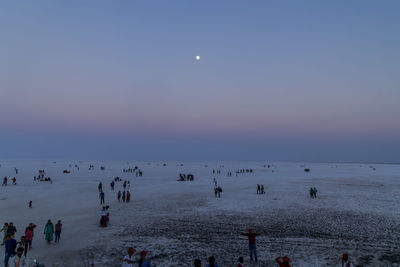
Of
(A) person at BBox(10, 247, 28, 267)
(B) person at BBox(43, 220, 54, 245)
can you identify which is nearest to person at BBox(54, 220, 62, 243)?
(B) person at BBox(43, 220, 54, 245)

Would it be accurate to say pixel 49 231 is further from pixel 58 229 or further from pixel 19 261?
pixel 19 261

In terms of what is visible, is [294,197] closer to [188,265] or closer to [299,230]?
[299,230]

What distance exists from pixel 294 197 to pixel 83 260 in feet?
86.6

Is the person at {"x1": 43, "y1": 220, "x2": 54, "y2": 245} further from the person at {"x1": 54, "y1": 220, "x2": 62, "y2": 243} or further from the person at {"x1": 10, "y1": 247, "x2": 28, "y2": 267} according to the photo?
the person at {"x1": 10, "y1": 247, "x2": 28, "y2": 267}

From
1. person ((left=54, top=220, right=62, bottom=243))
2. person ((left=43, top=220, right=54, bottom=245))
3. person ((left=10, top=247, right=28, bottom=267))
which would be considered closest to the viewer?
person ((left=10, top=247, right=28, bottom=267))

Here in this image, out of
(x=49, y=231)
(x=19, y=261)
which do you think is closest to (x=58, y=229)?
(x=49, y=231)

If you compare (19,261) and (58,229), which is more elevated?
(19,261)

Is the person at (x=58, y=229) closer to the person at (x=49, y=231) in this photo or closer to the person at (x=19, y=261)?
the person at (x=49, y=231)

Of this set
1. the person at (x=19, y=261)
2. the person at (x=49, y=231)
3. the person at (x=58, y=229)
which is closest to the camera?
the person at (x=19, y=261)

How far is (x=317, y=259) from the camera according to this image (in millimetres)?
11797

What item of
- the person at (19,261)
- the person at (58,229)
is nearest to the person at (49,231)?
the person at (58,229)

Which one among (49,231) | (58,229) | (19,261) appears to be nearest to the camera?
(19,261)

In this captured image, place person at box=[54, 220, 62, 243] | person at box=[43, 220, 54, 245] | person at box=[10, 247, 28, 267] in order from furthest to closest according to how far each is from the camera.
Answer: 1. person at box=[54, 220, 62, 243]
2. person at box=[43, 220, 54, 245]
3. person at box=[10, 247, 28, 267]

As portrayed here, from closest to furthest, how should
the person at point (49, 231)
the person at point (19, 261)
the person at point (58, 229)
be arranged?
the person at point (19, 261) < the person at point (49, 231) < the person at point (58, 229)
